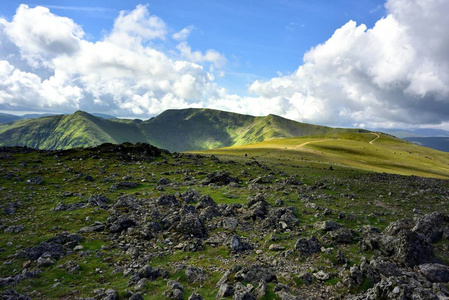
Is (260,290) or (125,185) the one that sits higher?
(125,185)

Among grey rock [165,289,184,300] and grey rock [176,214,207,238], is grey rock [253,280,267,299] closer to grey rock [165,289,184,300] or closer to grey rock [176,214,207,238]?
grey rock [165,289,184,300]

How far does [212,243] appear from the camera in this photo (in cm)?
2138

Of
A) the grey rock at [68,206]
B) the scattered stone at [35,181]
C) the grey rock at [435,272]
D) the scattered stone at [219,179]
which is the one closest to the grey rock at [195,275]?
the grey rock at [435,272]

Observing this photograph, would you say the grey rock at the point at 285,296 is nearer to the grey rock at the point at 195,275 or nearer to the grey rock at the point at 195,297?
the grey rock at the point at 195,297

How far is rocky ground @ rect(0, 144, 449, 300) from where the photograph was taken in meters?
15.3

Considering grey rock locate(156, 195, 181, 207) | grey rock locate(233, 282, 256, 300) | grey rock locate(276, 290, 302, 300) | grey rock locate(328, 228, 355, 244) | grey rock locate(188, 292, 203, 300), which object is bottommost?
grey rock locate(188, 292, 203, 300)

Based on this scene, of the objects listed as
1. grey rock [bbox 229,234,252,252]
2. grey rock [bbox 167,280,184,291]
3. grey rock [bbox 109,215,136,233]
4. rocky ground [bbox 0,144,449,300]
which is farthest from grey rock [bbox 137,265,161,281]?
grey rock [bbox 109,215,136,233]

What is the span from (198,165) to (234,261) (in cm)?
4022

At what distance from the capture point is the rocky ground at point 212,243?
15.3m

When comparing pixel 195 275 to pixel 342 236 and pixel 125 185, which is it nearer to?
pixel 342 236

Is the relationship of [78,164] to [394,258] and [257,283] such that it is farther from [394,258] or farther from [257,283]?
[394,258]

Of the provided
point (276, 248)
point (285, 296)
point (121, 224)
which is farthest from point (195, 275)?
point (121, 224)

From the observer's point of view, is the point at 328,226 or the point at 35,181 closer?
the point at 328,226

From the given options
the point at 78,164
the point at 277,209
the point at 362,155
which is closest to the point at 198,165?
the point at 78,164
